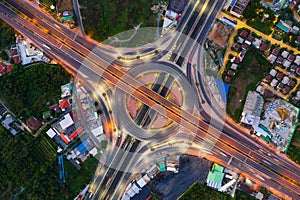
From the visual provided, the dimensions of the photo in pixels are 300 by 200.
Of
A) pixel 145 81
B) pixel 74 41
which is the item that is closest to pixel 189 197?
Result: pixel 145 81

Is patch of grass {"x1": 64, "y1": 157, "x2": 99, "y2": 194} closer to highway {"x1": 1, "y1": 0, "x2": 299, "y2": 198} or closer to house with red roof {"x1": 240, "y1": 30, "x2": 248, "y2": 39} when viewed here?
highway {"x1": 1, "y1": 0, "x2": 299, "y2": 198}

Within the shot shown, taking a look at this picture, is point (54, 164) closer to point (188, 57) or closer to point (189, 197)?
point (189, 197)

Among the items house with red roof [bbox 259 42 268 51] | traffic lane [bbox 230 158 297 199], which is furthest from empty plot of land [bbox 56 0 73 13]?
traffic lane [bbox 230 158 297 199]

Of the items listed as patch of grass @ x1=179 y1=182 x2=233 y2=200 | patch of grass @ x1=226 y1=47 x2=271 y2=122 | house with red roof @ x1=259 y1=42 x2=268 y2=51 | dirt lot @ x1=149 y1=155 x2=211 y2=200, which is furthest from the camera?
patch of grass @ x1=226 y1=47 x2=271 y2=122

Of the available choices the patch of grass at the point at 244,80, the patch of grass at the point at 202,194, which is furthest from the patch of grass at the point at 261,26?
the patch of grass at the point at 202,194

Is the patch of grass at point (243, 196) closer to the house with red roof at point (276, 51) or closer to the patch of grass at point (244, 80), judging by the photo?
the patch of grass at point (244, 80)
